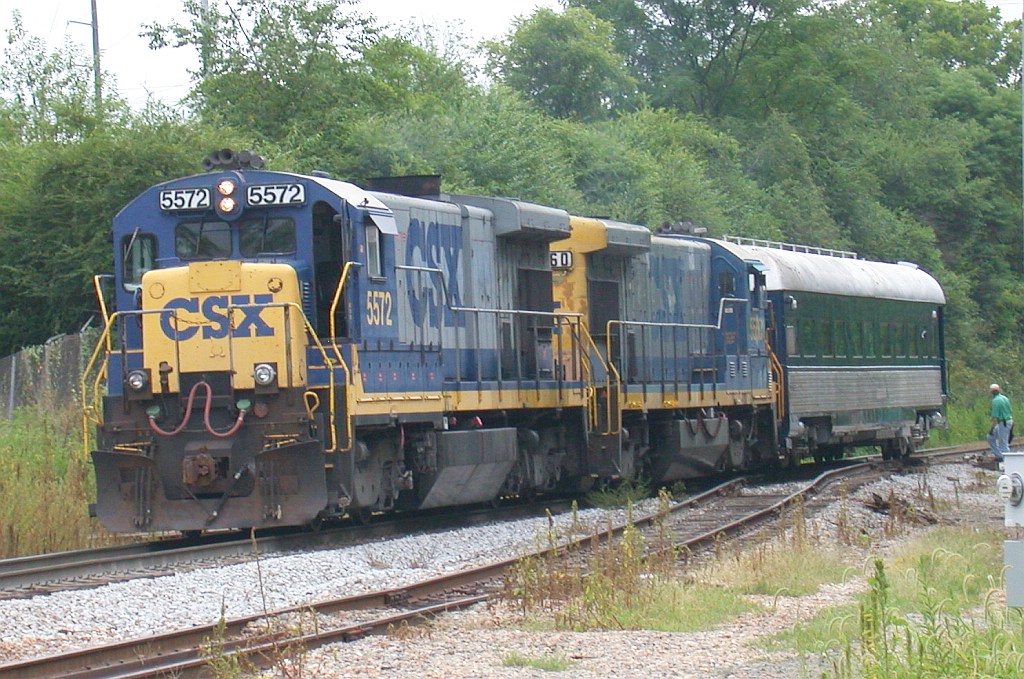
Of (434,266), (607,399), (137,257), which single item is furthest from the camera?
(607,399)

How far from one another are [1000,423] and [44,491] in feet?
53.8

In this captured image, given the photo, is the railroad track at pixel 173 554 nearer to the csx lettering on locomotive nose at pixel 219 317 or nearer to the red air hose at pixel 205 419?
the red air hose at pixel 205 419

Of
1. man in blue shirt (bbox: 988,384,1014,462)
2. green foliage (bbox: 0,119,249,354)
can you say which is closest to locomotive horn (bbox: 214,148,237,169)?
green foliage (bbox: 0,119,249,354)

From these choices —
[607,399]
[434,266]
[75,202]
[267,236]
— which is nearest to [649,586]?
[267,236]

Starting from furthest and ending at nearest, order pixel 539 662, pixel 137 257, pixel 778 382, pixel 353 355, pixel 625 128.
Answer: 1. pixel 625 128
2. pixel 778 382
3. pixel 137 257
4. pixel 353 355
5. pixel 539 662

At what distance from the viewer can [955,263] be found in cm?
4862

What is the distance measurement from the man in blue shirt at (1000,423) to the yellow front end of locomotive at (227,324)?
1524cm

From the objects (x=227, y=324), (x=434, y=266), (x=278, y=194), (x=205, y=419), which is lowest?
(x=205, y=419)

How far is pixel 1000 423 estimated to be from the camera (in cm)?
2433

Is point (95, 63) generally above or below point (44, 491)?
above

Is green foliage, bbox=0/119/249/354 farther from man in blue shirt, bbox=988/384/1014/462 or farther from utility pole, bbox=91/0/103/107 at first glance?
man in blue shirt, bbox=988/384/1014/462

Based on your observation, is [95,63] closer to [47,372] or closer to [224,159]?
[47,372]

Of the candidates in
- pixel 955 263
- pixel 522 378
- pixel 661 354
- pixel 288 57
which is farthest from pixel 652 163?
pixel 522 378

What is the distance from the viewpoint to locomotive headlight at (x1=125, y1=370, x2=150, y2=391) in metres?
12.7
